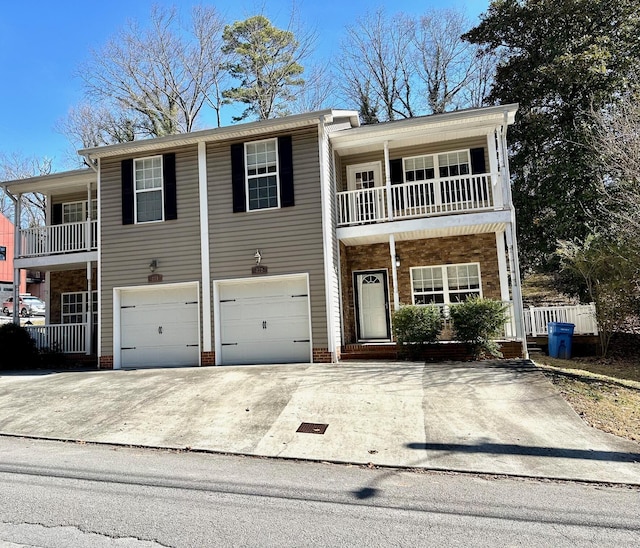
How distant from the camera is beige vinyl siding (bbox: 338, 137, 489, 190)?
12.3 m

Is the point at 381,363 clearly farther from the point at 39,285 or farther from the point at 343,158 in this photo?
the point at 39,285

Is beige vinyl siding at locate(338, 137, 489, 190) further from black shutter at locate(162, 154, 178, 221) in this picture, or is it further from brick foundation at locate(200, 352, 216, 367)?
brick foundation at locate(200, 352, 216, 367)

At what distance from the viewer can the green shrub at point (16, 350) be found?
12.7 meters

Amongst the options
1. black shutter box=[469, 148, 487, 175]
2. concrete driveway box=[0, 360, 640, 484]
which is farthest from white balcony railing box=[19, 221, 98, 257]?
black shutter box=[469, 148, 487, 175]

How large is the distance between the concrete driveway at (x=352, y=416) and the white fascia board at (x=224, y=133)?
5789 mm

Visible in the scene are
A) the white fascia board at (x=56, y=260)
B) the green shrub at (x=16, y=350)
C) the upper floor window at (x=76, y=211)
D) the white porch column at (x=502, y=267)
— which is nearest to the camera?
the white porch column at (x=502, y=267)

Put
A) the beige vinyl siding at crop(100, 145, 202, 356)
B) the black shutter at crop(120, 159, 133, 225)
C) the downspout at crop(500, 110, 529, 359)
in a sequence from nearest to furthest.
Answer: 1. the downspout at crop(500, 110, 529, 359)
2. the beige vinyl siding at crop(100, 145, 202, 356)
3. the black shutter at crop(120, 159, 133, 225)

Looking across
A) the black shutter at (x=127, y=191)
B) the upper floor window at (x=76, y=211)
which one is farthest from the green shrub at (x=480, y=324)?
the upper floor window at (x=76, y=211)

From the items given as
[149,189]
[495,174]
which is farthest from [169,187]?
[495,174]

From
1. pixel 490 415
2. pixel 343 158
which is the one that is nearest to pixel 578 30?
pixel 343 158

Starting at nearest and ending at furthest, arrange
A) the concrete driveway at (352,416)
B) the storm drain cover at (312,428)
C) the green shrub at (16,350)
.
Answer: the concrete driveway at (352,416), the storm drain cover at (312,428), the green shrub at (16,350)

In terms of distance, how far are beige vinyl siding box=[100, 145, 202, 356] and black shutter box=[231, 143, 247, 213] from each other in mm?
1016

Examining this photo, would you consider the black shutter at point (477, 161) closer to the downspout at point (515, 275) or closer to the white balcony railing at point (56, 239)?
the downspout at point (515, 275)

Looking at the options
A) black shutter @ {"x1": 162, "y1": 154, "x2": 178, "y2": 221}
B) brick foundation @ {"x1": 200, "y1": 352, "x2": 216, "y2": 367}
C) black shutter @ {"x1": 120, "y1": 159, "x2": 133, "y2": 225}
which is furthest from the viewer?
black shutter @ {"x1": 120, "y1": 159, "x2": 133, "y2": 225}
